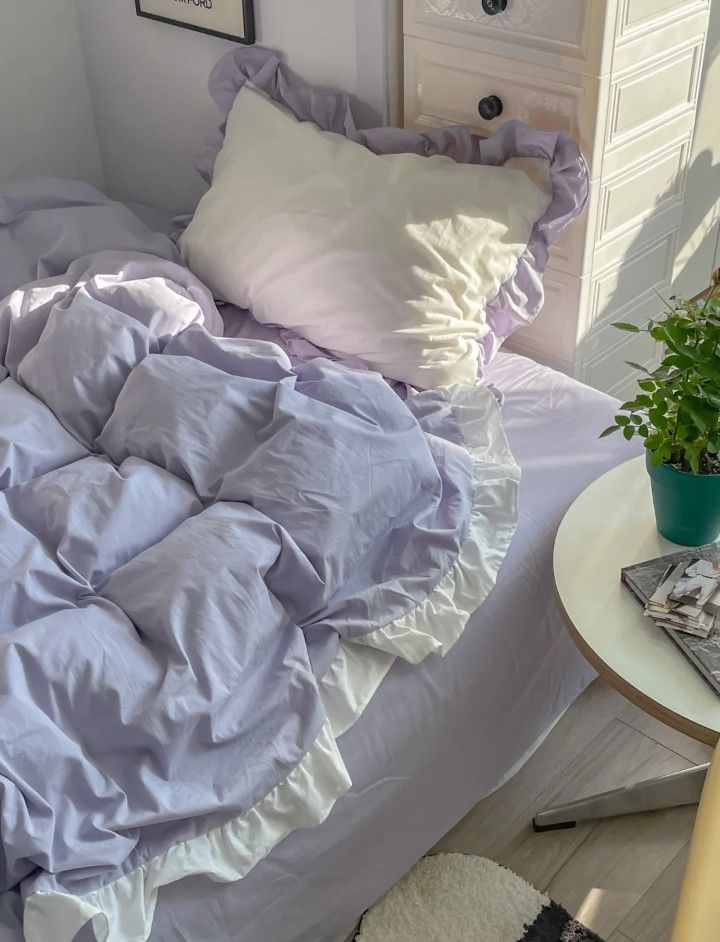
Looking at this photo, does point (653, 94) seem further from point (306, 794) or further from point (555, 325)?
point (306, 794)

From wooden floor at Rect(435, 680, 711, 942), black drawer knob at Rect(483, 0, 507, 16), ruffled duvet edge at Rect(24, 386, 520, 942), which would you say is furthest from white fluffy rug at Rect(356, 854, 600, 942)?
A: black drawer knob at Rect(483, 0, 507, 16)

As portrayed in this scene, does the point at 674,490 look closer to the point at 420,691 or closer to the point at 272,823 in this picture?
the point at 420,691

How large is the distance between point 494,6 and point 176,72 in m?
0.89

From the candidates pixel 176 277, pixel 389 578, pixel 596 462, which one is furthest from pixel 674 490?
pixel 176 277

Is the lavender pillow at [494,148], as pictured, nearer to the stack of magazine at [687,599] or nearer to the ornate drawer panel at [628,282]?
the ornate drawer panel at [628,282]

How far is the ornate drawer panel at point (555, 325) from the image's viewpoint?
189cm

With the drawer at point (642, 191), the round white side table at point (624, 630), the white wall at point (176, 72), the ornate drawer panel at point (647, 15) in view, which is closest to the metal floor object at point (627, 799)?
the round white side table at point (624, 630)

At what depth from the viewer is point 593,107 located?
1.69 m

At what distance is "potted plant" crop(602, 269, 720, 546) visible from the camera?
1288 mm

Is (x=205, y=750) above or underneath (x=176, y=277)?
underneath

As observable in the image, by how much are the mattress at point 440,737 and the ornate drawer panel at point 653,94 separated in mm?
472

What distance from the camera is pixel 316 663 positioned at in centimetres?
130

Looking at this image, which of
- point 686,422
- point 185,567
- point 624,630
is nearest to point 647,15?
point 686,422

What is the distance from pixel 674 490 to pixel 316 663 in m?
0.51
